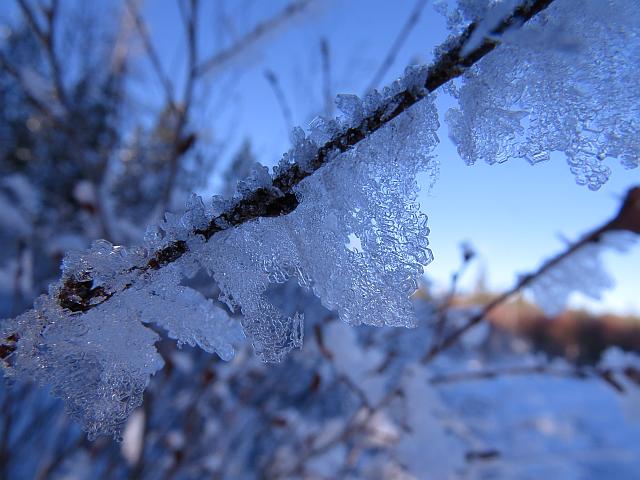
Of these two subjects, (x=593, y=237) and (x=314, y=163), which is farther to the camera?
(x=593, y=237)

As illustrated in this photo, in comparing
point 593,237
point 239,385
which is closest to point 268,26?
point 593,237

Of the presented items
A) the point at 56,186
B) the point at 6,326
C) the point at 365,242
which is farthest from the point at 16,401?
the point at 56,186

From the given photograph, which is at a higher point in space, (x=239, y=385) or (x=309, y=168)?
(x=239, y=385)

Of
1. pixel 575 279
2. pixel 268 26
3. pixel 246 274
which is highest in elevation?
pixel 268 26

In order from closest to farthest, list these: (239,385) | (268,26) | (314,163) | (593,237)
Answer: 1. (314,163)
2. (593,237)
3. (268,26)
4. (239,385)

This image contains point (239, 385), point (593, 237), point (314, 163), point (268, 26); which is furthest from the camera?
point (239, 385)

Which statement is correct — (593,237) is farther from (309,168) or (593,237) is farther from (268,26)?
(268,26)

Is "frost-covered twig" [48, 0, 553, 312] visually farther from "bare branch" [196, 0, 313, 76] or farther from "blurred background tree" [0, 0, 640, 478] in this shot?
"bare branch" [196, 0, 313, 76]
